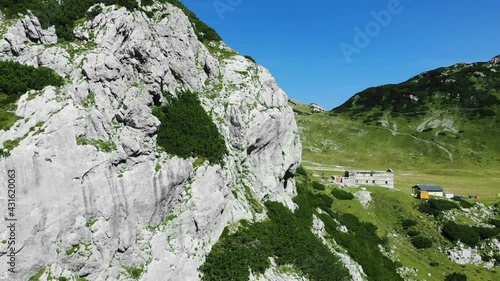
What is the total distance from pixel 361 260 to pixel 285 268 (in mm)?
19538

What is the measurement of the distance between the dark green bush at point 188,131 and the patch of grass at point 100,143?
515 centimetres

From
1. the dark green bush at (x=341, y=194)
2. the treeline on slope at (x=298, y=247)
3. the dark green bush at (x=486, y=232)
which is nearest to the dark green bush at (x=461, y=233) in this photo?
the dark green bush at (x=486, y=232)

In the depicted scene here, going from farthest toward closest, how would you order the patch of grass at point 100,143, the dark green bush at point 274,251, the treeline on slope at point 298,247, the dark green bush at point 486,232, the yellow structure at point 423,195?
the yellow structure at point 423,195 < the dark green bush at point 486,232 < the treeline on slope at point 298,247 < the dark green bush at point 274,251 < the patch of grass at point 100,143

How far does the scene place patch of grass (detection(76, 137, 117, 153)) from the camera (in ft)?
86.8

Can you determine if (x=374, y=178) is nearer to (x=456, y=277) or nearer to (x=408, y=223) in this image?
(x=408, y=223)

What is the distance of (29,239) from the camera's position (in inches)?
894

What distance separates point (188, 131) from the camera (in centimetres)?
3528

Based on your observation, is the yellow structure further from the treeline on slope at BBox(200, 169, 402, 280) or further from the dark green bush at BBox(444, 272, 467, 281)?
the treeline on slope at BBox(200, 169, 402, 280)

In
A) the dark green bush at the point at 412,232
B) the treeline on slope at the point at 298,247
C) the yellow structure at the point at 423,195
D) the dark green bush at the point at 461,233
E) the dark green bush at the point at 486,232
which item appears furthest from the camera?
the yellow structure at the point at 423,195

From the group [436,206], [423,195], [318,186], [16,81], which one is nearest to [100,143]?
[16,81]

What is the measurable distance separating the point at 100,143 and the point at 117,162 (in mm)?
2107

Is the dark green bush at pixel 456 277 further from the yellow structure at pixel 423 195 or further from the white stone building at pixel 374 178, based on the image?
the white stone building at pixel 374 178

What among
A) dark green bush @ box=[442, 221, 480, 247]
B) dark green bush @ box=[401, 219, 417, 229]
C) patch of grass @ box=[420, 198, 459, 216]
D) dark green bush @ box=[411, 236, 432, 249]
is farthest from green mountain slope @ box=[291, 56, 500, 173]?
dark green bush @ box=[411, 236, 432, 249]

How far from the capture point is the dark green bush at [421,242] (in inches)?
2420
